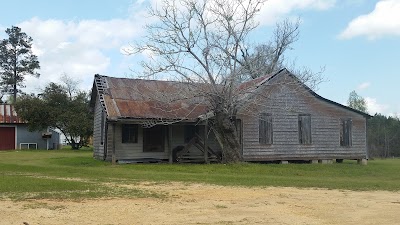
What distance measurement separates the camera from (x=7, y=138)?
4384 cm

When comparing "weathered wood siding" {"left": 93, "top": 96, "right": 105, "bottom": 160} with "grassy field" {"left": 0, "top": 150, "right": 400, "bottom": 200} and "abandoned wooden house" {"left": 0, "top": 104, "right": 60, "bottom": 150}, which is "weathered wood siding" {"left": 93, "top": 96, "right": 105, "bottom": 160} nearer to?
"grassy field" {"left": 0, "top": 150, "right": 400, "bottom": 200}

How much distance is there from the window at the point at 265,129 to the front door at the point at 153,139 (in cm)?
564

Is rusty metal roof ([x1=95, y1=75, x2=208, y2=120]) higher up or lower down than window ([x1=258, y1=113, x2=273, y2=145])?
higher up

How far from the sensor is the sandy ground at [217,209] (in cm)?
927

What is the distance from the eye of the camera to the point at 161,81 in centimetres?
3009

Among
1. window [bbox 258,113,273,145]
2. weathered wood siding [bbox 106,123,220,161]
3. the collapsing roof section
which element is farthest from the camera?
window [bbox 258,113,273,145]

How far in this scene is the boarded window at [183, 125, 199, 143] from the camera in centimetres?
2814

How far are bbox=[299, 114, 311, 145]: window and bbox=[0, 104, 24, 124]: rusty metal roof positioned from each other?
1054 inches

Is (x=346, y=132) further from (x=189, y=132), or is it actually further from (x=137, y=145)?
(x=137, y=145)

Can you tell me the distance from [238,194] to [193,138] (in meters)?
14.0

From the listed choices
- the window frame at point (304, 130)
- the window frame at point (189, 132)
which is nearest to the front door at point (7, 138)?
the window frame at point (189, 132)

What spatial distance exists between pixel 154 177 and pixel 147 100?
913 centimetres

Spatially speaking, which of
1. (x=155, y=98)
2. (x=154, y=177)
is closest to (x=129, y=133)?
(x=155, y=98)

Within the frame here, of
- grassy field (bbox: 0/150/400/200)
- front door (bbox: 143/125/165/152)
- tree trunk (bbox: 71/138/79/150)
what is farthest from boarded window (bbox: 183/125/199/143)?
tree trunk (bbox: 71/138/79/150)
